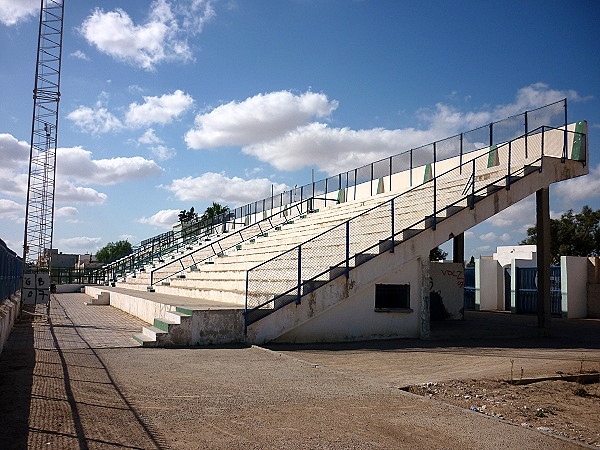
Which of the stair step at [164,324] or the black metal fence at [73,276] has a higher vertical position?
the black metal fence at [73,276]

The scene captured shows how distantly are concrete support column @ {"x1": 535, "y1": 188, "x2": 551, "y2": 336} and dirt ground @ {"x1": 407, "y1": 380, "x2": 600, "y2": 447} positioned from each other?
24.6 feet

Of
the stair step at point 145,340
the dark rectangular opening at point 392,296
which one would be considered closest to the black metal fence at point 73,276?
the stair step at point 145,340

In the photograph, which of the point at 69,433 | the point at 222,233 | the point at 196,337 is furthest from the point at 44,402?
the point at 222,233

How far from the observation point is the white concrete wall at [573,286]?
24312 mm

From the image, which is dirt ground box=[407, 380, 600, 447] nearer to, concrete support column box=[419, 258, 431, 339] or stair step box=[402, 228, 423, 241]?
concrete support column box=[419, 258, 431, 339]

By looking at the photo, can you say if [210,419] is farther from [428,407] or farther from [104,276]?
[104,276]

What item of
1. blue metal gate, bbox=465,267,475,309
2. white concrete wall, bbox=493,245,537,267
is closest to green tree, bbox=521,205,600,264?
white concrete wall, bbox=493,245,537,267

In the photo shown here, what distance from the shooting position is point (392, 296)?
1480 centimetres

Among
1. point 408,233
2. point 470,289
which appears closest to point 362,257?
point 408,233

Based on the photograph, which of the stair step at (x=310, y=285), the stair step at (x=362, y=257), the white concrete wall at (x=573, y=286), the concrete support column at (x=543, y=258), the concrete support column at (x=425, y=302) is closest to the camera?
the stair step at (x=310, y=285)

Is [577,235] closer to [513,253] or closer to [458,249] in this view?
[513,253]

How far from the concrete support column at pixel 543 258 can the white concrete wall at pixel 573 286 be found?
8.64 meters

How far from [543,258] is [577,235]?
141ft

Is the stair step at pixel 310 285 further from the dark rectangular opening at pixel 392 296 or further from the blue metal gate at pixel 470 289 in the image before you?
the blue metal gate at pixel 470 289
